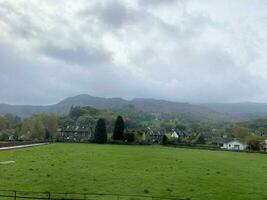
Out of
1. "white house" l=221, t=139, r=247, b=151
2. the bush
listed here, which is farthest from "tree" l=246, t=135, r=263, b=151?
the bush

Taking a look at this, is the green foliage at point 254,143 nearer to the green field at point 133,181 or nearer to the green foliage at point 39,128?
the green foliage at point 39,128

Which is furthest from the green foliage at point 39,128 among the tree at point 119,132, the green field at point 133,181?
the green field at point 133,181

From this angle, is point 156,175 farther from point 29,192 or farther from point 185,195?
point 29,192

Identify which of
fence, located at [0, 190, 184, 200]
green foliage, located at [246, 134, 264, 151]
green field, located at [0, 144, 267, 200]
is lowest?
fence, located at [0, 190, 184, 200]

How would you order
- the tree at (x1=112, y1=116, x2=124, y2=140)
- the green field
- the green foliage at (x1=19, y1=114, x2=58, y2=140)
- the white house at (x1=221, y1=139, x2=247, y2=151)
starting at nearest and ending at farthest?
the green field
the tree at (x1=112, y1=116, x2=124, y2=140)
the green foliage at (x1=19, y1=114, x2=58, y2=140)
the white house at (x1=221, y1=139, x2=247, y2=151)

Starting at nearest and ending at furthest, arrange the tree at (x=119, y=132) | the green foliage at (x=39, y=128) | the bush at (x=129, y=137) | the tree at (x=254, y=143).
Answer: the bush at (x=129, y=137), the tree at (x=119, y=132), the tree at (x=254, y=143), the green foliage at (x=39, y=128)

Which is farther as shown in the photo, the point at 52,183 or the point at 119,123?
the point at 119,123

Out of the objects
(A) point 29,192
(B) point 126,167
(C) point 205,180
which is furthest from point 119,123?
(A) point 29,192

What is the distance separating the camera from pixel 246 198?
30422 millimetres

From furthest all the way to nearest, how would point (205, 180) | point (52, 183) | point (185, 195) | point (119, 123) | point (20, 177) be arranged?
point (119, 123), point (205, 180), point (20, 177), point (52, 183), point (185, 195)

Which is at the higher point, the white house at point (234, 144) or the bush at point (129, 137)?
the bush at point (129, 137)

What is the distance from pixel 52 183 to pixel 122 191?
21.1ft

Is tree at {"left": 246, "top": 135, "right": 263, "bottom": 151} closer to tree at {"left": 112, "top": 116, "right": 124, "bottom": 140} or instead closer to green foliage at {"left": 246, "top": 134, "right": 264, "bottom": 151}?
green foliage at {"left": 246, "top": 134, "right": 264, "bottom": 151}

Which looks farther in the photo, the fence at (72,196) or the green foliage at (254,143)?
the green foliage at (254,143)
